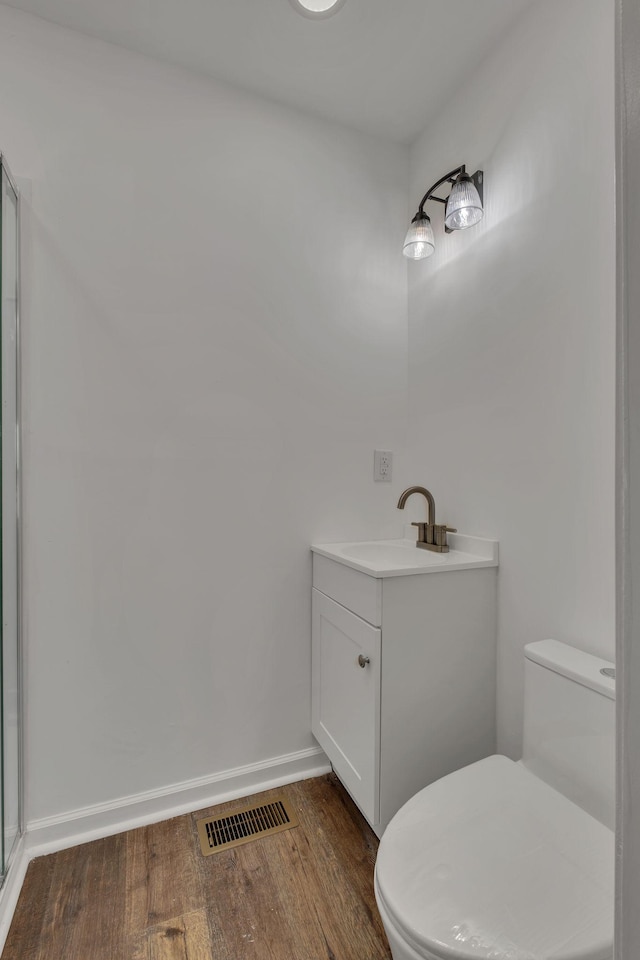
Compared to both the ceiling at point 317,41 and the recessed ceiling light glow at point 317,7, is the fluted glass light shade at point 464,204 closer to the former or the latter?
the ceiling at point 317,41

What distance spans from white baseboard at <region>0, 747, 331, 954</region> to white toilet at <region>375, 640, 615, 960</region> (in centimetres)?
78

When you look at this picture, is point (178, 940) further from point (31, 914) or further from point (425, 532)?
point (425, 532)

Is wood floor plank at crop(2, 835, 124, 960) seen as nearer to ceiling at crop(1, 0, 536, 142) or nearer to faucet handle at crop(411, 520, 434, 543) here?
faucet handle at crop(411, 520, 434, 543)

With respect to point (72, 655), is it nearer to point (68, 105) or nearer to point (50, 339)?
point (50, 339)

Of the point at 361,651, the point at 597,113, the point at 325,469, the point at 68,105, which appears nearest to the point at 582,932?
the point at 361,651

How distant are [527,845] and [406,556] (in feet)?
2.99

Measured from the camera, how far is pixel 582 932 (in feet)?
2.38

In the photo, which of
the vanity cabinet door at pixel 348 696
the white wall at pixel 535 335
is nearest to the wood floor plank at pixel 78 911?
the vanity cabinet door at pixel 348 696

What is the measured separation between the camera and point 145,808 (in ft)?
4.83

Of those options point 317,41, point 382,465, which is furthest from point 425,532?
point 317,41

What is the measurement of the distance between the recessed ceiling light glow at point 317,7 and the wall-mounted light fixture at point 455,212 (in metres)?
0.56

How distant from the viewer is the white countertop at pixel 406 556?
1320mm

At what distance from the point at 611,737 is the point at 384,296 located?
1638 millimetres
